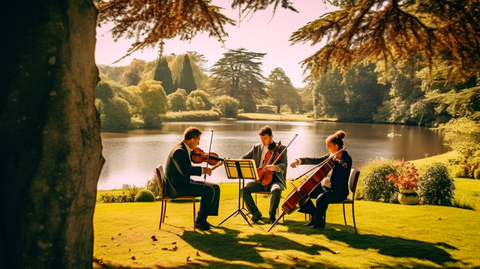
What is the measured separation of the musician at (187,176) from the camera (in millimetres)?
5430

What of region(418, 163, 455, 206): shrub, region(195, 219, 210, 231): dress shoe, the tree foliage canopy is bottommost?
region(195, 219, 210, 231): dress shoe

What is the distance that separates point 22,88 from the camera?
2.67m

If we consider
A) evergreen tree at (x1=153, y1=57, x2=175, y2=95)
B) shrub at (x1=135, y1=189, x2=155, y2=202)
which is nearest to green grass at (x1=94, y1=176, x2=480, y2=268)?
shrub at (x1=135, y1=189, x2=155, y2=202)

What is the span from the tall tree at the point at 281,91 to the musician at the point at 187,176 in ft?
278

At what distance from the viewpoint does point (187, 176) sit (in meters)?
5.51

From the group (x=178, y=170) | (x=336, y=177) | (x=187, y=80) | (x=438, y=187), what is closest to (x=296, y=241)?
(x=336, y=177)

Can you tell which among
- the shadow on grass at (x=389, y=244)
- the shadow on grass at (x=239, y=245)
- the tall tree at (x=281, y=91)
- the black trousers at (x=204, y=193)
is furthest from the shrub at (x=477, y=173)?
the tall tree at (x=281, y=91)

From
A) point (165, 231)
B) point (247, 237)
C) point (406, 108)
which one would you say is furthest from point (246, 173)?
point (406, 108)

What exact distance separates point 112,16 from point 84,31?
11.2 ft

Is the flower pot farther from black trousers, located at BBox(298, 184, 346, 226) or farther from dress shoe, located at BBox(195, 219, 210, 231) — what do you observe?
dress shoe, located at BBox(195, 219, 210, 231)

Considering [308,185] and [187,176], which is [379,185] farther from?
[187,176]

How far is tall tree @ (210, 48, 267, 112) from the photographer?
7556cm

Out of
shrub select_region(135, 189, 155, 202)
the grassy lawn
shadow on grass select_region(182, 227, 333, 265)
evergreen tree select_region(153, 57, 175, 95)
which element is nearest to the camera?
the grassy lawn

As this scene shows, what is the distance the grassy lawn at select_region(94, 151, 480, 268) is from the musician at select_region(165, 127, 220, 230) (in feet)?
1.28
